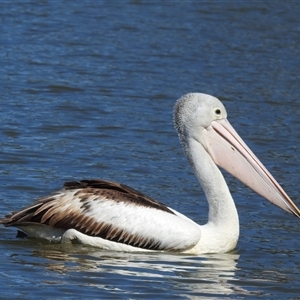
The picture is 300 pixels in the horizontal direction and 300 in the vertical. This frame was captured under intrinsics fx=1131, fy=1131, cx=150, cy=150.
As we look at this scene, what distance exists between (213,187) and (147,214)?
61 cm

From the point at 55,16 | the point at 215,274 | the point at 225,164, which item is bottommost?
the point at 215,274

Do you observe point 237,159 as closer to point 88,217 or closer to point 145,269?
point 88,217

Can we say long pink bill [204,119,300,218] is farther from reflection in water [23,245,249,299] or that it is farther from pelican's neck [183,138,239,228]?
reflection in water [23,245,249,299]

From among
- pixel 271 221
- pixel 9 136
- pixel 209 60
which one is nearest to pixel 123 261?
pixel 271 221

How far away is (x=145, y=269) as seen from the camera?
738cm

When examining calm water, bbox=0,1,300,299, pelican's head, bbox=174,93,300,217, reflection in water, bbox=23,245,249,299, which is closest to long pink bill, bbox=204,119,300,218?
pelican's head, bbox=174,93,300,217

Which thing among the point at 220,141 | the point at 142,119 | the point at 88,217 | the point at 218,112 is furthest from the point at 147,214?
the point at 142,119

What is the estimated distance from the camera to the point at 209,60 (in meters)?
15.0

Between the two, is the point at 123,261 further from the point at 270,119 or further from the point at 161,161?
the point at 270,119

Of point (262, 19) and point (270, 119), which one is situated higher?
point (262, 19)

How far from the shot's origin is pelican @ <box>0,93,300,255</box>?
25.6 ft

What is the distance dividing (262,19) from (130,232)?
10.6 metres

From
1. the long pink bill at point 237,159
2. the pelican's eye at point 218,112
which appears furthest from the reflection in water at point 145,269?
the pelican's eye at point 218,112

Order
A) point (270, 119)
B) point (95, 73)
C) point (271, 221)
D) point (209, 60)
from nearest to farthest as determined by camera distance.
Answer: point (271, 221) → point (270, 119) → point (95, 73) → point (209, 60)
